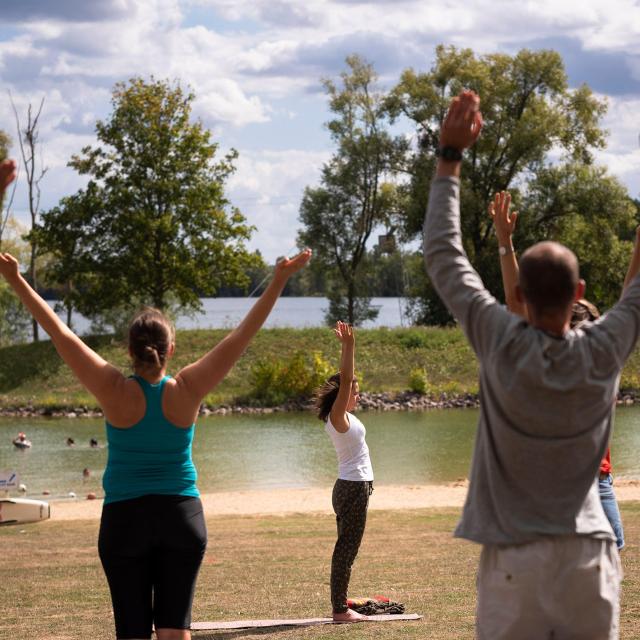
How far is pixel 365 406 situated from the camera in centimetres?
4075

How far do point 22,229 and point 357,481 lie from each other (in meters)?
64.0

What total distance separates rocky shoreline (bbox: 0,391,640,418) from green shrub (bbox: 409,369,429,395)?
1.13 feet

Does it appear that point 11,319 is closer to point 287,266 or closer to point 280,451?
point 280,451

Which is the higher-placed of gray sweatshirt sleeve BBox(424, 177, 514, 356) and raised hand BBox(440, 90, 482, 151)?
raised hand BBox(440, 90, 482, 151)

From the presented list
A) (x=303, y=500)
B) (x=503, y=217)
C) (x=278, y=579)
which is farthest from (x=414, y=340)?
(x=503, y=217)

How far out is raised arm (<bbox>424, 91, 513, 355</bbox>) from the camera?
11.2 feet

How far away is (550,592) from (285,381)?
1512 inches

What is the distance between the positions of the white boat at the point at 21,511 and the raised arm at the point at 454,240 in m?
14.4

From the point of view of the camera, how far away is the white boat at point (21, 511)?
55.0ft

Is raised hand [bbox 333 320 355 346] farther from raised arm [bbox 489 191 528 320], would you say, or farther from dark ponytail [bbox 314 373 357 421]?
raised arm [bbox 489 191 528 320]

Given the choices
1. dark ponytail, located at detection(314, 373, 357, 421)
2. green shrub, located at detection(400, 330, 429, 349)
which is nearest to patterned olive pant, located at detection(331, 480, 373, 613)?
dark ponytail, located at detection(314, 373, 357, 421)

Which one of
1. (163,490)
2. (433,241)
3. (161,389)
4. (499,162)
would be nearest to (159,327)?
(161,389)

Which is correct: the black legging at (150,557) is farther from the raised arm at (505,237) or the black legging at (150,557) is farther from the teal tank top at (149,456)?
the raised arm at (505,237)

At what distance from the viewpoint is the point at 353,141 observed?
59.8 meters
